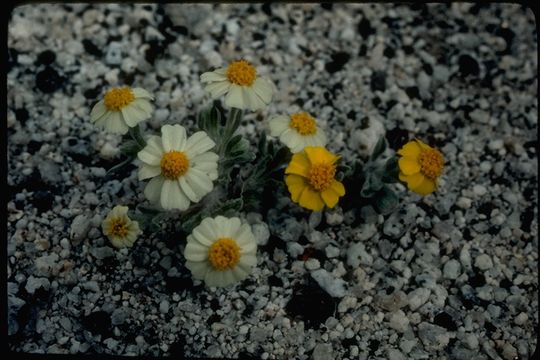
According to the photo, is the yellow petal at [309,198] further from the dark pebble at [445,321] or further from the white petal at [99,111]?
the white petal at [99,111]

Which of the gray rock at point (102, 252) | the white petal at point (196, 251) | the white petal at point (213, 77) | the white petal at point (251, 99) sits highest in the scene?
the white petal at point (213, 77)

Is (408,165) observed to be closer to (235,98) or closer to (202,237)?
(235,98)

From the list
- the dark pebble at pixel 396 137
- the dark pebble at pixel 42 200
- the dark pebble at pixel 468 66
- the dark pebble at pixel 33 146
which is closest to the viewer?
the dark pebble at pixel 42 200

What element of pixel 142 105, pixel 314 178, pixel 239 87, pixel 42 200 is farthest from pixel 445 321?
pixel 42 200

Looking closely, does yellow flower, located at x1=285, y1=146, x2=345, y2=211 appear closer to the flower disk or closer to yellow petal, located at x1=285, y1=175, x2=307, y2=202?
yellow petal, located at x1=285, y1=175, x2=307, y2=202

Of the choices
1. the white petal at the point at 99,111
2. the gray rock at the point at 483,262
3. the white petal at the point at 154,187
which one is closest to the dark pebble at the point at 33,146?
the white petal at the point at 99,111

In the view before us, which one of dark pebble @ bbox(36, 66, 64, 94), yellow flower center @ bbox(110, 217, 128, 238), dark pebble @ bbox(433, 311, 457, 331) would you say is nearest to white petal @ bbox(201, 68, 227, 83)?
yellow flower center @ bbox(110, 217, 128, 238)

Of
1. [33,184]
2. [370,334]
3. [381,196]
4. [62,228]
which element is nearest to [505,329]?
[370,334]
